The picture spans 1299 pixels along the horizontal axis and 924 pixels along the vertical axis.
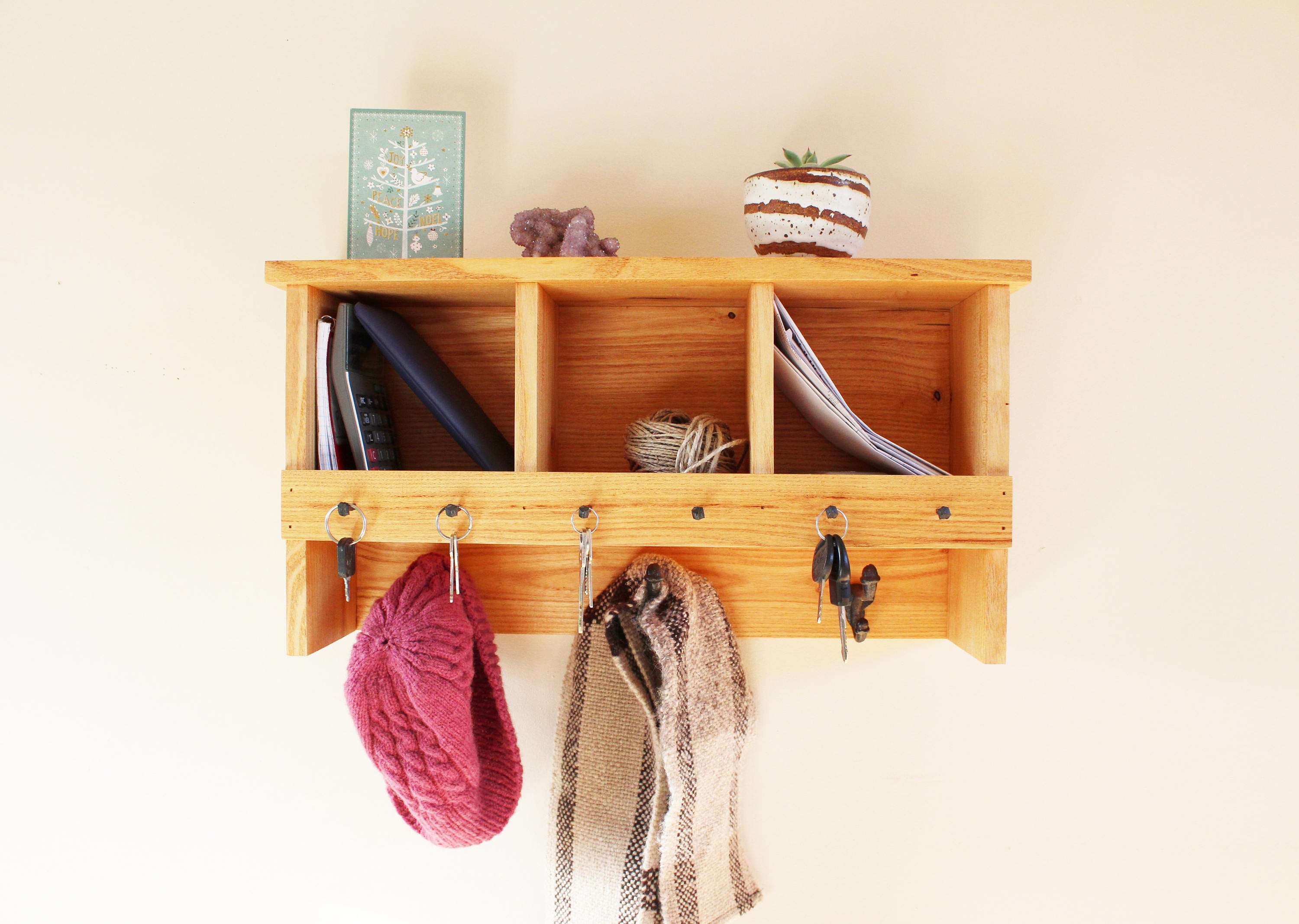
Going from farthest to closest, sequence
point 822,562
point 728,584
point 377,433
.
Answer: point 728,584
point 377,433
point 822,562

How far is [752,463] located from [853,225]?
11.0 inches

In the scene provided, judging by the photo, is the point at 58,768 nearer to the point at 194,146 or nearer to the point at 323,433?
the point at 323,433

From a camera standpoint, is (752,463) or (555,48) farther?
(555,48)

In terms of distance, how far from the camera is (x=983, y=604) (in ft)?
2.48

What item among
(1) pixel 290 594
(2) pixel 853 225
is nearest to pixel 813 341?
(2) pixel 853 225

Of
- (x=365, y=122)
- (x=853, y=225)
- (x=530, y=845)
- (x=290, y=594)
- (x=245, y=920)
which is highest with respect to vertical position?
(x=365, y=122)

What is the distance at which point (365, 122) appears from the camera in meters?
0.79

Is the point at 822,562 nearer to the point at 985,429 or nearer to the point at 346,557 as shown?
the point at 985,429

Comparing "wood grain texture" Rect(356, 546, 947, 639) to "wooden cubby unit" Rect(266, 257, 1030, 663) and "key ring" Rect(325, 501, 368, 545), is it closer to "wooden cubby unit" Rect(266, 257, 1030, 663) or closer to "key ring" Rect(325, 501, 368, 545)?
"wooden cubby unit" Rect(266, 257, 1030, 663)

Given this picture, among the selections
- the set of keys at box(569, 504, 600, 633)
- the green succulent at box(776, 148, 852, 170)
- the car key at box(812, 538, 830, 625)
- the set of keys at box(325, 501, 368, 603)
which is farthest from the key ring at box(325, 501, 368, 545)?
the green succulent at box(776, 148, 852, 170)

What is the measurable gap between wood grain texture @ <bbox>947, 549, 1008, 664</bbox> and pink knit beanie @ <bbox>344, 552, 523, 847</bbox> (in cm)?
54

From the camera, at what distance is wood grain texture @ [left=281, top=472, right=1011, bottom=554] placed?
0.70m

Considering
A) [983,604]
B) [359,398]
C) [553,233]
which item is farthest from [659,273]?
[983,604]

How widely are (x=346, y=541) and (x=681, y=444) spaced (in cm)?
36
